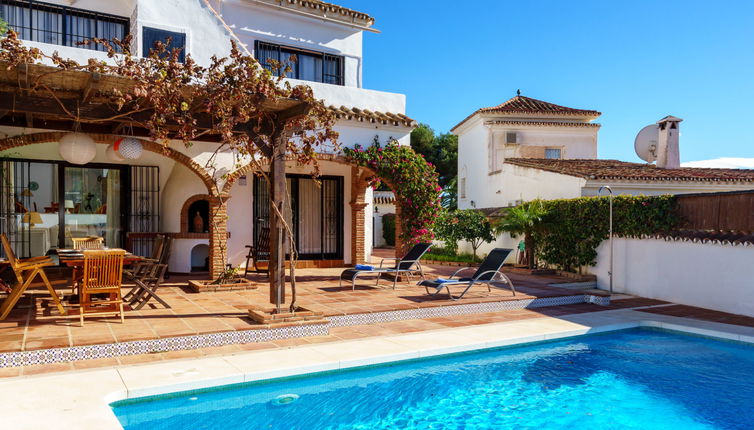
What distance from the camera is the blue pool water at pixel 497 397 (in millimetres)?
5055

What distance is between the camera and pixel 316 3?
50.8 feet

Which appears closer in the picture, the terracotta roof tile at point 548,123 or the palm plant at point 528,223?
the palm plant at point 528,223

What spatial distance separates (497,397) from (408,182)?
24.8 ft

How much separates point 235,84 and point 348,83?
9665 millimetres

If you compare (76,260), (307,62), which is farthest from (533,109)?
(76,260)

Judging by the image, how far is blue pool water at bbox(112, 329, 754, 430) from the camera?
199 inches

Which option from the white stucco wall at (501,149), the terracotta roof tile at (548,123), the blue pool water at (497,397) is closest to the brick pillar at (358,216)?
the white stucco wall at (501,149)

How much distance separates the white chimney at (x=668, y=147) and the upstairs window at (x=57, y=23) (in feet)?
55.6

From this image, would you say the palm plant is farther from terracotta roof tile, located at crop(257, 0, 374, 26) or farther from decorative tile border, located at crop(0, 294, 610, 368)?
terracotta roof tile, located at crop(257, 0, 374, 26)

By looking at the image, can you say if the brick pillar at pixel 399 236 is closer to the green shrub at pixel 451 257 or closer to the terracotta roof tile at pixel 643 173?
the green shrub at pixel 451 257

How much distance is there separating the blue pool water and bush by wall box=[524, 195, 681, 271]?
4.55 m

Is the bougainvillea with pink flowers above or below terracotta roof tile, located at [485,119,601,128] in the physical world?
below

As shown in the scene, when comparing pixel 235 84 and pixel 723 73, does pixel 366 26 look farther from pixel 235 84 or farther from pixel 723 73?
pixel 723 73

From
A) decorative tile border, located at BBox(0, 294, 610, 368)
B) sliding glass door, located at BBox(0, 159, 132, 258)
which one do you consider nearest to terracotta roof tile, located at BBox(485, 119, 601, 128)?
decorative tile border, located at BBox(0, 294, 610, 368)
